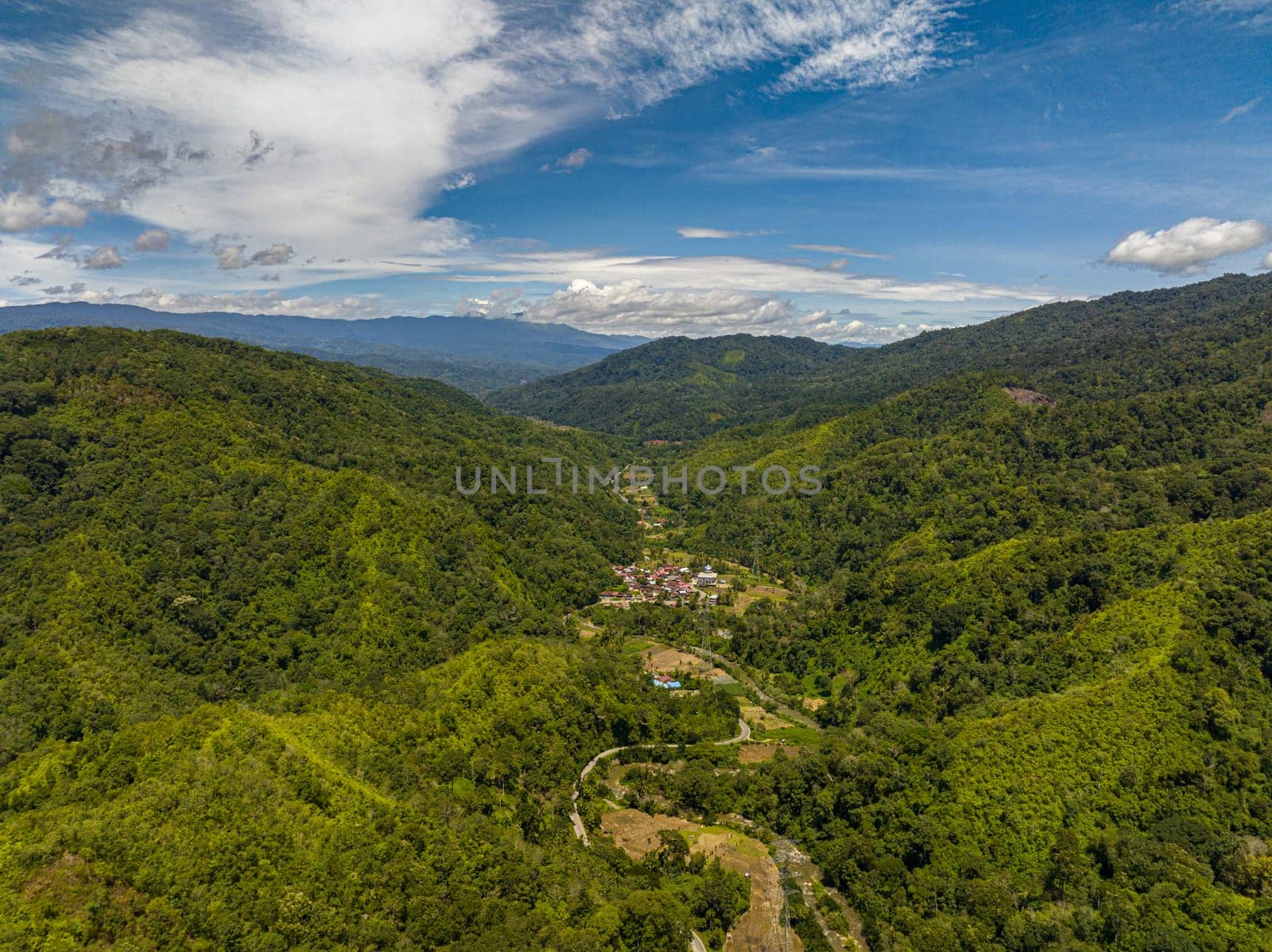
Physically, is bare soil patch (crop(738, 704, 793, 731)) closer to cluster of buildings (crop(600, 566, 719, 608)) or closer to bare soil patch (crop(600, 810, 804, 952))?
bare soil patch (crop(600, 810, 804, 952))

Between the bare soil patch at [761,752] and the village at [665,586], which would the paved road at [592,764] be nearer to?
the bare soil patch at [761,752]

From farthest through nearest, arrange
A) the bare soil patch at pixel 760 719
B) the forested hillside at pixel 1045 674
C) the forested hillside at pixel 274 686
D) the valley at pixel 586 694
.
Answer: the bare soil patch at pixel 760 719, the forested hillside at pixel 1045 674, the valley at pixel 586 694, the forested hillside at pixel 274 686

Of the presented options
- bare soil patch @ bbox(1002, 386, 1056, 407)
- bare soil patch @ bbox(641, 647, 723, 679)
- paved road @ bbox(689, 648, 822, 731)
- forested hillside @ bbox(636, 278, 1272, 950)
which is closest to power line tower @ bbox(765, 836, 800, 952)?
forested hillside @ bbox(636, 278, 1272, 950)

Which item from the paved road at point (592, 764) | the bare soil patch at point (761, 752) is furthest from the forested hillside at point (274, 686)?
the bare soil patch at point (761, 752)

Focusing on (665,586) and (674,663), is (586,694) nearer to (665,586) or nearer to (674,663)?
(674,663)

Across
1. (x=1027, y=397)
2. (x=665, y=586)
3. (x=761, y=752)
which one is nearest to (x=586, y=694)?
(x=761, y=752)

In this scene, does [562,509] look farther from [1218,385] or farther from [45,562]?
[1218,385]

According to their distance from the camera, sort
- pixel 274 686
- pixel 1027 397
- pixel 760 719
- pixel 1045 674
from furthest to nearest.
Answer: pixel 1027 397
pixel 760 719
pixel 274 686
pixel 1045 674

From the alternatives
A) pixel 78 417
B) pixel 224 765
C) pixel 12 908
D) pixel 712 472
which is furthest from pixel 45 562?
pixel 712 472
